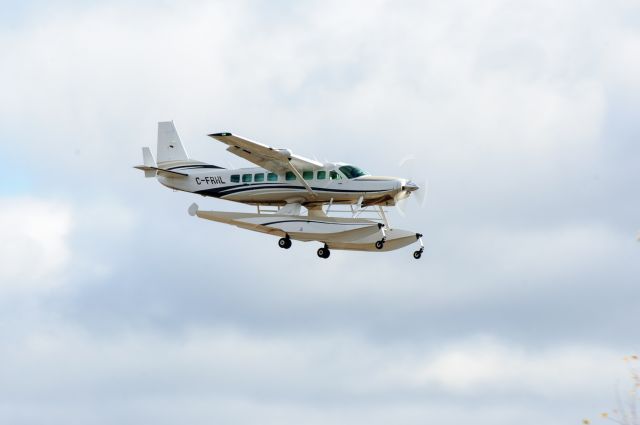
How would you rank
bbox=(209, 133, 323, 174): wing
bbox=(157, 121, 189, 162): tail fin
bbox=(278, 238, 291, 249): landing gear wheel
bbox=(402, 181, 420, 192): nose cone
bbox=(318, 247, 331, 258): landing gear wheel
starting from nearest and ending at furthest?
bbox=(209, 133, 323, 174): wing < bbox=(402, 181, 420, 192): nose cone < bbox=(278, 238, 291, 249): landing gear wheel < bbox=(318, 247, 331, 258): landing gear wheel < bbox=(157, 121, 189, 162): tail fin

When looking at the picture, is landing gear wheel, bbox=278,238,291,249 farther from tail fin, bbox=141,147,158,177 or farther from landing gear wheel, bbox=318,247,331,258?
tail fin, bbox=141,147,158,177

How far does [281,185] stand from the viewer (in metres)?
60.6

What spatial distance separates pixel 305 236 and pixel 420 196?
5.28 m

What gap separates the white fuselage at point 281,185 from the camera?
194 ft

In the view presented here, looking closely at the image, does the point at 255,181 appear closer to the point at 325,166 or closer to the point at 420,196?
the point at 325,166

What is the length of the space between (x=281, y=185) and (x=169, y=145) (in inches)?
275

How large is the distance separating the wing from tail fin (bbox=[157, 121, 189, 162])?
18.2 ft

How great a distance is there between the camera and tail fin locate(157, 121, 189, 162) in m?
64.2

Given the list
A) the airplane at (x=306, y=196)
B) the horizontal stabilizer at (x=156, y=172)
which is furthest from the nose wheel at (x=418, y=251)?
the horizontal stabilizer at (x=156, y=172)

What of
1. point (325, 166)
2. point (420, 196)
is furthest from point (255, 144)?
point (420, 196)

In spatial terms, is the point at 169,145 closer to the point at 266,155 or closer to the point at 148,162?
the point at 148,162

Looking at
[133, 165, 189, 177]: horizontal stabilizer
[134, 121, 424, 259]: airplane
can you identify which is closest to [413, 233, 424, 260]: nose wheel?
[134, 121, 424, 259]: airplane

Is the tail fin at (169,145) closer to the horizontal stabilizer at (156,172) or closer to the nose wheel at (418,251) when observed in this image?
the horizontal stabilizer at (156,172)

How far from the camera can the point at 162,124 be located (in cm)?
6538
